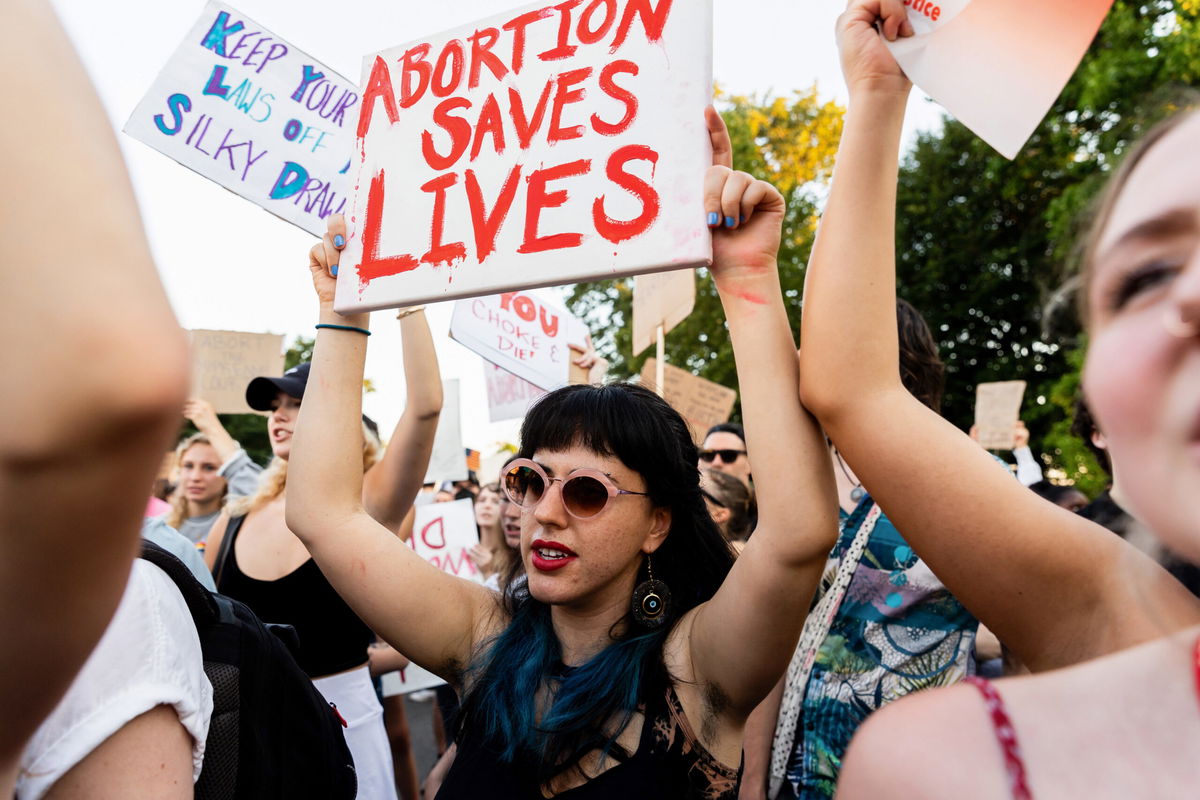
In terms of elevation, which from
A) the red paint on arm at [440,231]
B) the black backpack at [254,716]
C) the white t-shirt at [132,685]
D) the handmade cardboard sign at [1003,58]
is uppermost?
the handmade cardboard sign at [1003,58]

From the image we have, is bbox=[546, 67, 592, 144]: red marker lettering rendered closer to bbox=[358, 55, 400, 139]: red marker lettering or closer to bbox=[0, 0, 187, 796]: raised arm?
bbox=[358, 55, 400, 139]: red marker lettering

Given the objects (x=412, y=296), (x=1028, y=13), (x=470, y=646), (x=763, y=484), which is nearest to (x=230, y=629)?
(x=470, y=646)

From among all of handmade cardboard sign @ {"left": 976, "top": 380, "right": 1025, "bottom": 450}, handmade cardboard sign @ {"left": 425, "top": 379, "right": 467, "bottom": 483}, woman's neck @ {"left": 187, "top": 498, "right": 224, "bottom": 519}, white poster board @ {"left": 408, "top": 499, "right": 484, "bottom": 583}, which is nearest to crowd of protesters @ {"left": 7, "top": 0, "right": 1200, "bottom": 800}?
woman's neck @ {"left": 187, "top": 498, "right": 224, "bottom": 519}

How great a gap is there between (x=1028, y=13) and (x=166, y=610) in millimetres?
1566

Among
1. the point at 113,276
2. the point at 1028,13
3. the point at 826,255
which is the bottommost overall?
the point at 113,276

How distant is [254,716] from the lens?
1481mm

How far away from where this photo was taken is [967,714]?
725mm

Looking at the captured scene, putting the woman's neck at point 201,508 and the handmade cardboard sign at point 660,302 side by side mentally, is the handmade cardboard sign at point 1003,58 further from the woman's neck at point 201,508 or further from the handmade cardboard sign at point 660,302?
the woman's neck at point 201,508

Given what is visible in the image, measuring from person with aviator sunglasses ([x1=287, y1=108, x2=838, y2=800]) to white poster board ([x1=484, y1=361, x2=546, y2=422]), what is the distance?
4703 mm

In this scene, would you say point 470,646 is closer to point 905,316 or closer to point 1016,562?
point 1016,562

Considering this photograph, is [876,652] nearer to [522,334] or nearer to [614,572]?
[614,572]

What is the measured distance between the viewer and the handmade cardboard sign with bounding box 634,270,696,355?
4555 millimetres

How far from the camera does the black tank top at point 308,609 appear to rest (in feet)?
10.8

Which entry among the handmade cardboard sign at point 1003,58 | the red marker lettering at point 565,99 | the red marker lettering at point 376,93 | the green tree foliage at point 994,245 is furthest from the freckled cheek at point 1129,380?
the green tree foliage at point 994,245
